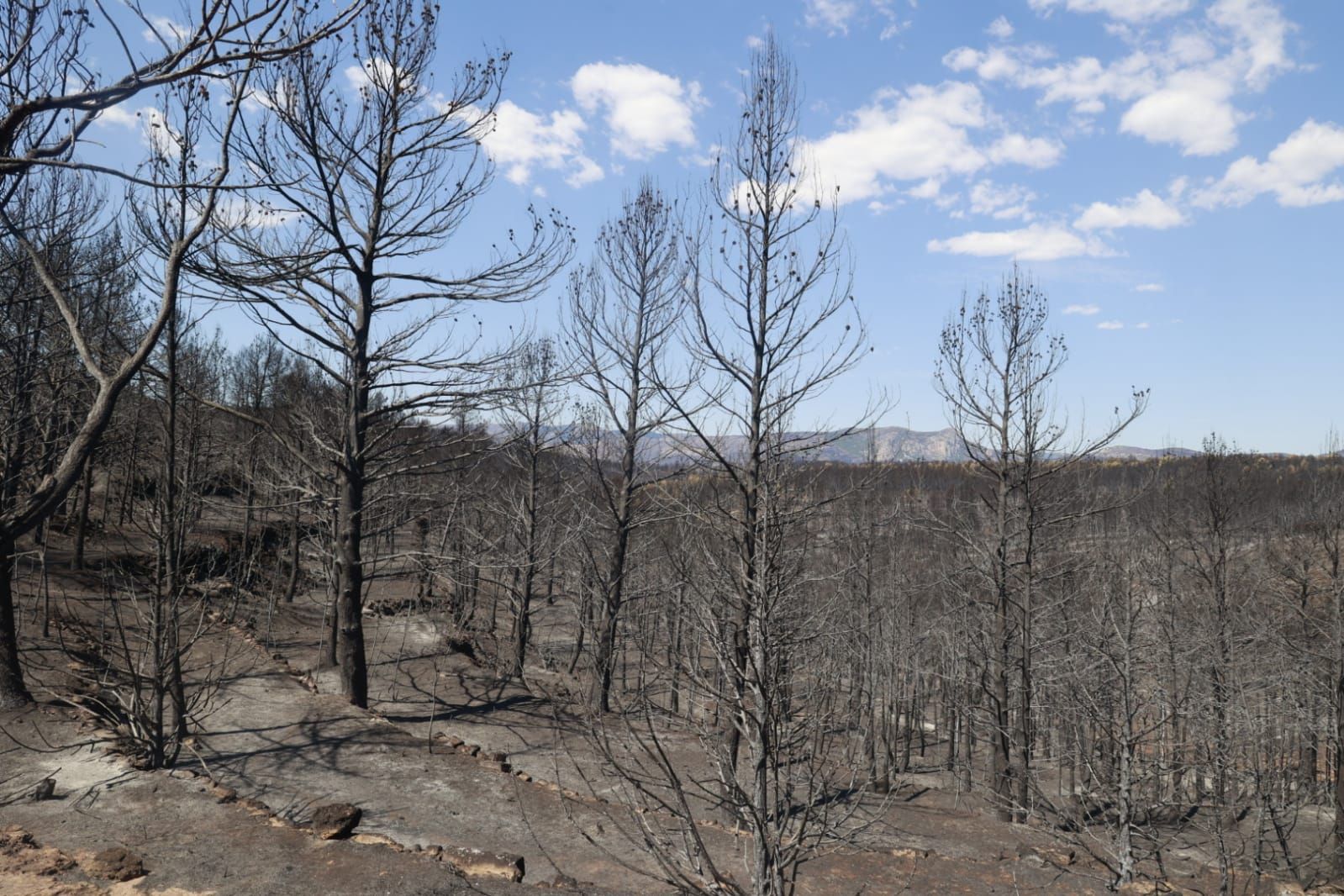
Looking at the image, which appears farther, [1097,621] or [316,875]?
[1097,621]

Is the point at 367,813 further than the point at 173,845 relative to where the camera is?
Yes

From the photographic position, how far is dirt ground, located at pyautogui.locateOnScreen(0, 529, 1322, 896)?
23.7 ft

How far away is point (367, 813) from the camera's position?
9070mm

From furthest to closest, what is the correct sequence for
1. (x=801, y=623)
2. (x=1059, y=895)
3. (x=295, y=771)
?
(x=295, y=771)
(x=1059, y=895)
(x=801, y=623)

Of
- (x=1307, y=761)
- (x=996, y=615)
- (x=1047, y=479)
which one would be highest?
(x=1047, y=479)

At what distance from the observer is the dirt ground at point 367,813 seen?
723 cm

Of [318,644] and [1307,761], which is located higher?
[318,644]

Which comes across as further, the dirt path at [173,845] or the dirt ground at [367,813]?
the dirt ground at [367,813]

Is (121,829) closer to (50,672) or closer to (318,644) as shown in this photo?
(50,672)

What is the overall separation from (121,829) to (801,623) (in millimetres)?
7056

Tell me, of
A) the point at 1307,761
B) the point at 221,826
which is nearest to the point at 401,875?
the point at 221,826

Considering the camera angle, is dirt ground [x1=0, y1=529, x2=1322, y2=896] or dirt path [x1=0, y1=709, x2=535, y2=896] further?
dirt ground [x1=0, y1=529, x2=1322, y2=896]

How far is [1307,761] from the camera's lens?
2325 cm

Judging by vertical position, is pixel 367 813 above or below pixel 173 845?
below
